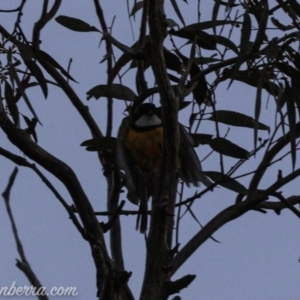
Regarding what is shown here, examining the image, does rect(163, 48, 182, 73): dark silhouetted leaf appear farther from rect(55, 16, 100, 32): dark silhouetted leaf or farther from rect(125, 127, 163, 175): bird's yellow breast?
rect(125, 127, 163, 175): bird's yellow breast

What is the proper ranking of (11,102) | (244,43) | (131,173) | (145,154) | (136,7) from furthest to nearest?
(145,154), (131,173), (136,7), (11,102), (244,43)

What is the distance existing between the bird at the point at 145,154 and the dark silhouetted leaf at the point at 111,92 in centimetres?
8

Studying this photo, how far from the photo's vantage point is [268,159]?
2.25 meters

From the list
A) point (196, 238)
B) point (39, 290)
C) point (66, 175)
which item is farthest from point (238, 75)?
point (39, 290)

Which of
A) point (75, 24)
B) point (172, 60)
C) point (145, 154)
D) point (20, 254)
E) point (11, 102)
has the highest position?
point (145, 154)

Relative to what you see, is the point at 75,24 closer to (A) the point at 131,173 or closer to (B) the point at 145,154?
(A) the point at 131,173

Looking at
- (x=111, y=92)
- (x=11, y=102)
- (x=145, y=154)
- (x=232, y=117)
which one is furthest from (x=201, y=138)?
(x=145, y=154)

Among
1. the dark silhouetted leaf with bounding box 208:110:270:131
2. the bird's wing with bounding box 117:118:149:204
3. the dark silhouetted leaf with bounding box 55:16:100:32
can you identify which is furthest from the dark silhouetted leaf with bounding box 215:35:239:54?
the bird's wing with bounding box 117:118:149:204

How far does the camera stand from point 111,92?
2561 millimetres

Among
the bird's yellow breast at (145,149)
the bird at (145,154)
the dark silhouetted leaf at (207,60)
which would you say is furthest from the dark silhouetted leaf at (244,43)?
the bird's yellow breast at (145,149)

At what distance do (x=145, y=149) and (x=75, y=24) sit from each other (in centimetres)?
78

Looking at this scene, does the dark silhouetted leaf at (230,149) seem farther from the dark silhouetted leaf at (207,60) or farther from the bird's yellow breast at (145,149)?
the bird's yellow breast at (145,149)

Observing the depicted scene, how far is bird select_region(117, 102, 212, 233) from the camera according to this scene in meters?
2.46

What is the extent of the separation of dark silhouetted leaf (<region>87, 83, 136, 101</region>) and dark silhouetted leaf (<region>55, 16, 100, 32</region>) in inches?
7.6
